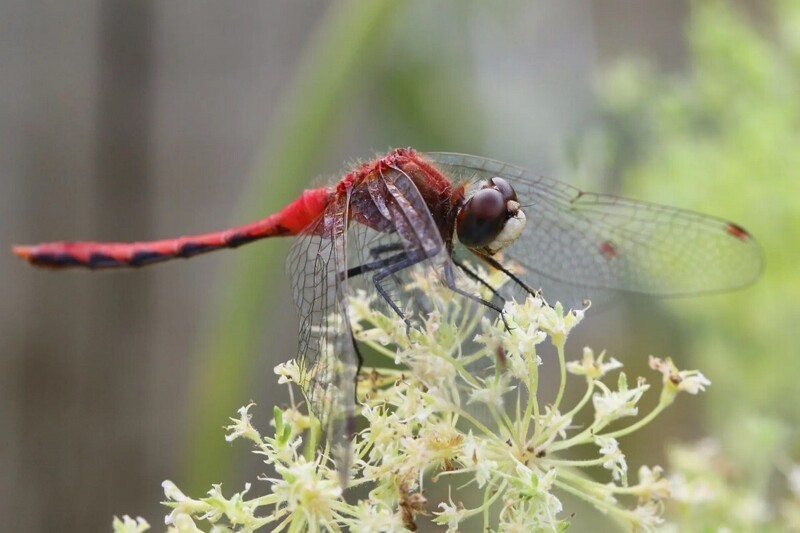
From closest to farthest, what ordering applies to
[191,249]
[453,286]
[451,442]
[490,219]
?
[451,442] < [453,286] < [490,219] < [191,249]

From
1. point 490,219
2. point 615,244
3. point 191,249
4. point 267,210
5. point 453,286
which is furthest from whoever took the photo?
point 267,210

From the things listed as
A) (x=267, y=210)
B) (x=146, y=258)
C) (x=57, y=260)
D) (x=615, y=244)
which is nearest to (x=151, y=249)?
(x=146, y=258)

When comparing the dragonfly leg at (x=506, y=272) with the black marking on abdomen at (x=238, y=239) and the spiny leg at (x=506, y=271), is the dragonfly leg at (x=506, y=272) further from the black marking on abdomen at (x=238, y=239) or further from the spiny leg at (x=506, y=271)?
the black marking on abdomen at (x=238, y=239)

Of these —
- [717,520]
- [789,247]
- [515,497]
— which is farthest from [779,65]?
[515,497]

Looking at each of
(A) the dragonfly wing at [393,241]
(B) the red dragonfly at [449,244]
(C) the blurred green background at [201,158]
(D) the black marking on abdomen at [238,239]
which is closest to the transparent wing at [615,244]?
(B) the red dragonfly at [449,244]

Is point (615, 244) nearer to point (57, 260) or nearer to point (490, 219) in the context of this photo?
point (490, 219)

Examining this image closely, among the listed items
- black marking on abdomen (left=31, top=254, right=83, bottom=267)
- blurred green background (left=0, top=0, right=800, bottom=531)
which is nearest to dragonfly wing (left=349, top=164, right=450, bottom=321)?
black marking on abdomen (left=31, top=254, right=83, bottom=267)

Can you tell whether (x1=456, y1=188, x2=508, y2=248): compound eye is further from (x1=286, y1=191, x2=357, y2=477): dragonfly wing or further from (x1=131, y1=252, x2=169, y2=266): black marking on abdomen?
(x1=131, y1=252, x2=169, y2=266): black marking on abdomen
